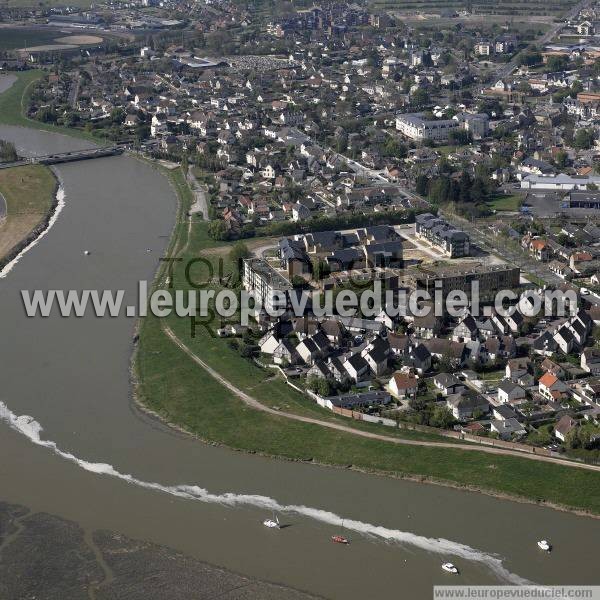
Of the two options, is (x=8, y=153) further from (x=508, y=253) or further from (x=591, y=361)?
(x=591, y=361)

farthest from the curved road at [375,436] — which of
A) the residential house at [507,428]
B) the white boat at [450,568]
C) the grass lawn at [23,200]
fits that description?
the grass lawn at [23,200]

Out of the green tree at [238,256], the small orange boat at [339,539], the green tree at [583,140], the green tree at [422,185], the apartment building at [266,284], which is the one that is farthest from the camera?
the green tree at [583,140]

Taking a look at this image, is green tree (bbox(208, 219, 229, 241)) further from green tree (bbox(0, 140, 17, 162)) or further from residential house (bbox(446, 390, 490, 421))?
green tree (bbox(0, 140, 17, 162))

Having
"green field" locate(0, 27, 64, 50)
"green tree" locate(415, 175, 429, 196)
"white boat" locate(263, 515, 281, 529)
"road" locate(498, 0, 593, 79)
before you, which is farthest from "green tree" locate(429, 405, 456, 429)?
"green field" locate(0, 27, 64, 50)

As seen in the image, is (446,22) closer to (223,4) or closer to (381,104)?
(223,4)

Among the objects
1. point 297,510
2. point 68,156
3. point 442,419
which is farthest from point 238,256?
point 68,156

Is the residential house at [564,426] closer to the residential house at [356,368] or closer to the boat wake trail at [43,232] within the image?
the residential house at [356,368]
